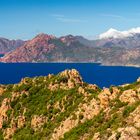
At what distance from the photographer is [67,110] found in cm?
8425

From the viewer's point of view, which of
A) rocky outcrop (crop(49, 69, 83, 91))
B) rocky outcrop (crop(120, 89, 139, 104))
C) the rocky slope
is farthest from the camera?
rocky outcrop (crop(49, 69, 83, 91))

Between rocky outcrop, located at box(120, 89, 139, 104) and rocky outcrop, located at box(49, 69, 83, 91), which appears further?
Answer: rocky outcrop, located at box(49, 69, 83, 91)

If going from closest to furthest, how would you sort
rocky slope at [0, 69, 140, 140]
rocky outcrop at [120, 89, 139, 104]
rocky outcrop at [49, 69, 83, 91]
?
rocky slope at [0, 69, 140, 140] → rocky outcrop at [120, 89, 139, 104] → rocky outcrop at [49, 69, 83, 91]

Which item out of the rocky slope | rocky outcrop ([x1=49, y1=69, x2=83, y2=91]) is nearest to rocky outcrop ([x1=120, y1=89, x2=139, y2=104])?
the rocky slope

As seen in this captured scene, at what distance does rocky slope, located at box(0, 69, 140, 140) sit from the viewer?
62284mm

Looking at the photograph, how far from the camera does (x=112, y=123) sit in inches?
2472

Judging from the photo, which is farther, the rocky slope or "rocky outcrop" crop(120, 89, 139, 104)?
"rocky outcrop" crop(120, 89, 139, 104)

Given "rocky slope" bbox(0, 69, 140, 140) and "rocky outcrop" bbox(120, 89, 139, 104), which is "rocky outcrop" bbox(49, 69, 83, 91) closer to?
"rocky slope" bbox(0, 69, 140, 140)

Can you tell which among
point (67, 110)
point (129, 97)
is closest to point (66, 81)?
point (67, 110)

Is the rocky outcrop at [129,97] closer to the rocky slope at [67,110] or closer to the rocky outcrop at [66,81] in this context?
the rocky slope at [67,110]

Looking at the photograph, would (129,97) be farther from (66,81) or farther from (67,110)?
(66,81)

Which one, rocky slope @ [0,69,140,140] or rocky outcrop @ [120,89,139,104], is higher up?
rocky outcrop @ [120,89,139,104]

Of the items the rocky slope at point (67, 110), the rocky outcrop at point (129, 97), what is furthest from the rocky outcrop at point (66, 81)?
the rocky outcrop at point (129, 97)

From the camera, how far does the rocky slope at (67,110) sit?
204ft
